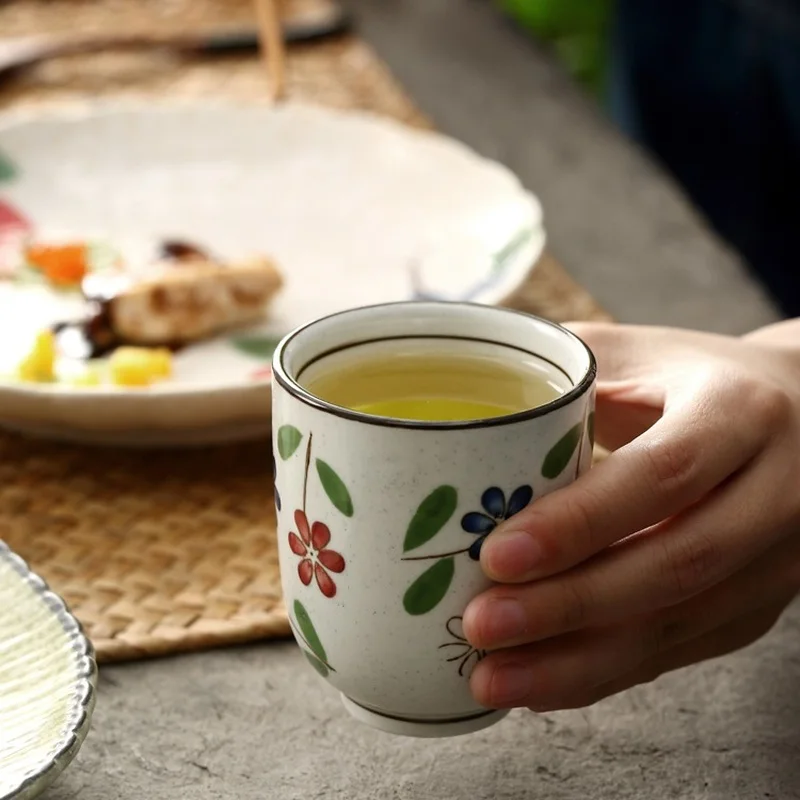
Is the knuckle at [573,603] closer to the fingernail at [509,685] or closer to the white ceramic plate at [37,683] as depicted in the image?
the fingernail at [509,685]

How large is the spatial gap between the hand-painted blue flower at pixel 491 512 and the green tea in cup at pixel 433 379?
59 millimetres

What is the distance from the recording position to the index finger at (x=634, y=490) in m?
0.47

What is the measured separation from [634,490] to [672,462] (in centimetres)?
2

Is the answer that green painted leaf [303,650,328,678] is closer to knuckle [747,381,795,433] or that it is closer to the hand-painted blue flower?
the hand-painted blue flower

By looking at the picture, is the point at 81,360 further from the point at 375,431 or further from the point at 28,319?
the point at 375,431

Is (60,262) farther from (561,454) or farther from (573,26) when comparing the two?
(573,26)

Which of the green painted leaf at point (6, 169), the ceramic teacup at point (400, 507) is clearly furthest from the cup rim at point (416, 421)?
the green painted leaf at point (6, 169)

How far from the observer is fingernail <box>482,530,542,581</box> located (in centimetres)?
46

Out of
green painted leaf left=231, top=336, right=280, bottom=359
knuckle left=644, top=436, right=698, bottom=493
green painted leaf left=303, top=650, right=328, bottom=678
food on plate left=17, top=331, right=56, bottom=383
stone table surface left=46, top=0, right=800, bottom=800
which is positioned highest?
knuckle left=644, top=436, right=698, bottom=493

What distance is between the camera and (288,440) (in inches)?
19.2

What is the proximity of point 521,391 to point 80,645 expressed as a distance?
0.69 ft

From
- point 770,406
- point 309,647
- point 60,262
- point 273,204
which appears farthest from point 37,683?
point 273,204

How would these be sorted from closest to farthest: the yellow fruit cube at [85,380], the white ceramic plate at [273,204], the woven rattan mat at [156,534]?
the woven rattan mat at [156,534] < the yellow fruit cube at [85,380] < the white ceramic plate at [273,204]

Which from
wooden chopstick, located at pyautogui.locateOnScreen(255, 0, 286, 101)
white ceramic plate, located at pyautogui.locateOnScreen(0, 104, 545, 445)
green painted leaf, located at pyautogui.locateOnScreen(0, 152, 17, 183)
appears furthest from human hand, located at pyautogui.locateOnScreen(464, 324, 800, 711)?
wooden chopstick, located at pyautogui.locateOnScreen(255, 0, 286, 101)
